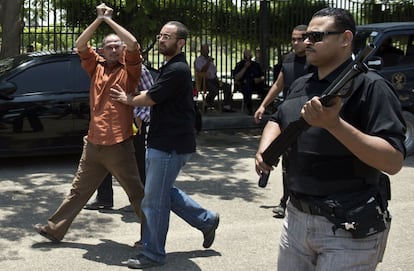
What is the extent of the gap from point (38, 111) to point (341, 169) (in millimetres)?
6133

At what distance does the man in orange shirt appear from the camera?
4.90 meters

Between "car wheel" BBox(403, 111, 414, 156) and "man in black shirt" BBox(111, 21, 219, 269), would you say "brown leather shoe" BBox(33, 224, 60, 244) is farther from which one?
"car wheel" BBox(403, 111, 414, 156)

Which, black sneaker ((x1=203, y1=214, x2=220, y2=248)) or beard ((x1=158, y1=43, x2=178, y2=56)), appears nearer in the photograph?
beard ((x1=158, y1=43, x2=178, y2=56))

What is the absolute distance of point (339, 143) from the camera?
8.28 feet

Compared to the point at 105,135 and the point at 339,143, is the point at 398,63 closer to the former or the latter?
the point at 105,135

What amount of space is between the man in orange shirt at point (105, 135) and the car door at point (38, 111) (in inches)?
122

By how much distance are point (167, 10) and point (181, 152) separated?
9.10 metres

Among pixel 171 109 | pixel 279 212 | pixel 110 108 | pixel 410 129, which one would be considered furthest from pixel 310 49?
pixel 410 129

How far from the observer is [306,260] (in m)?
2.74

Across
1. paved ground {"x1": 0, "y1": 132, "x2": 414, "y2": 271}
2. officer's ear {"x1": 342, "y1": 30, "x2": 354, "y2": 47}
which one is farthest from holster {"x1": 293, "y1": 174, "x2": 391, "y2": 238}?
paved ground {"x1": 0, "y1": 132, "x2": 414, "y2": 271}

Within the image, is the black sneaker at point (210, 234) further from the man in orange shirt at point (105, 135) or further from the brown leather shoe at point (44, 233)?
the brown leather shoe at point (44, 233)

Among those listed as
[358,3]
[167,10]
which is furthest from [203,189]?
[358,3]

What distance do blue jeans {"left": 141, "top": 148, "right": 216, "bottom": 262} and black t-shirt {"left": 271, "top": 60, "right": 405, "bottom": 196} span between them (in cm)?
183

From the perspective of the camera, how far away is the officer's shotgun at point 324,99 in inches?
87.8
